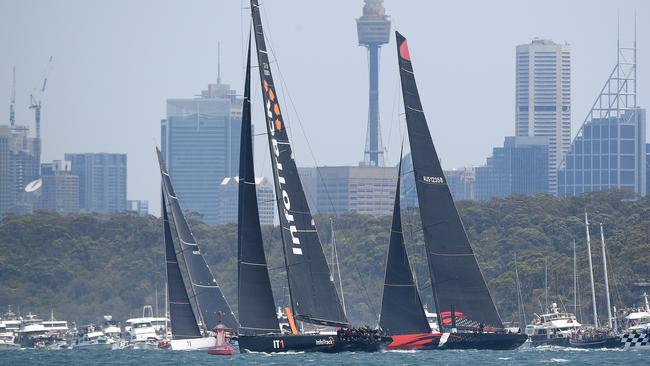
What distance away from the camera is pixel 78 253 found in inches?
6398

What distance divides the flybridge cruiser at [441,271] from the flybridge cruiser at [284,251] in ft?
12.5

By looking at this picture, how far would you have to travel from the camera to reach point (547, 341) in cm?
9131

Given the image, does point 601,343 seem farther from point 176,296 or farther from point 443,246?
point 176,296

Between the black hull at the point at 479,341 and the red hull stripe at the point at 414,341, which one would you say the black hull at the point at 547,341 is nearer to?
the black hull at the point at 479,341

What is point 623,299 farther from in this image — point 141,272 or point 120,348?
point 141,272

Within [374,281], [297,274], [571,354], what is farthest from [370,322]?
[297,274]

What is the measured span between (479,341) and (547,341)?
18.5 m

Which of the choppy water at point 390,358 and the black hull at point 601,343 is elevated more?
the black hull at point 601,343

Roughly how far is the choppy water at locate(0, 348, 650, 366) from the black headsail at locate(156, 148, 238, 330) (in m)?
4.65

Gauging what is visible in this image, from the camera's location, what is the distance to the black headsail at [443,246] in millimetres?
73750

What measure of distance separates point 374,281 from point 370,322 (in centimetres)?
476

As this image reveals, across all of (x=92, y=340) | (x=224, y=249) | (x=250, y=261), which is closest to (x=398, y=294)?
(x=250, y=261)

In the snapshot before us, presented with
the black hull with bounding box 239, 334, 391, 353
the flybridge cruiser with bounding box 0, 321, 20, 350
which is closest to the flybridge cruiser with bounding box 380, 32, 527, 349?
the black hull with bounding box 239, 334, 391, 353

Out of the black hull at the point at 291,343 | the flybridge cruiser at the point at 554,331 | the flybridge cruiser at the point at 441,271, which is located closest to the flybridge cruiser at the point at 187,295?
the flybridge cruiser at the point at 554,331
